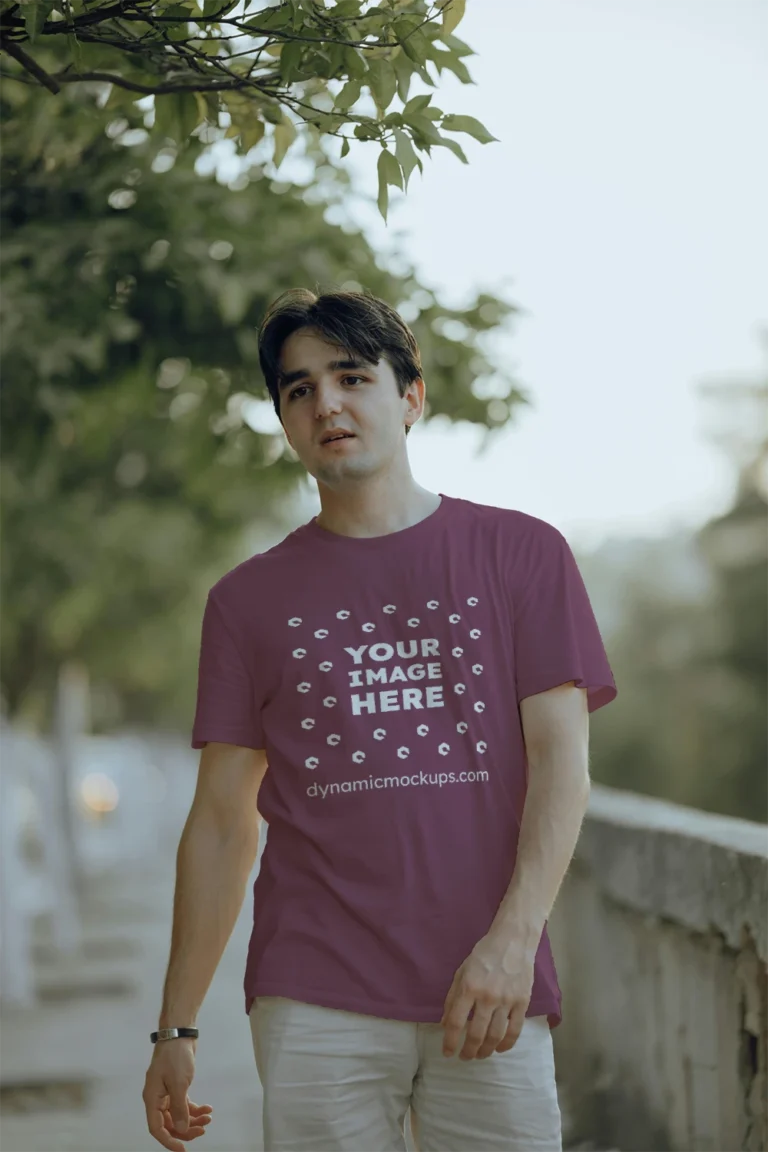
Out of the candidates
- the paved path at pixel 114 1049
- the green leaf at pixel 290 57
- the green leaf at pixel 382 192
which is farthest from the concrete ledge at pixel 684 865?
the green leaf at pixel 290 57

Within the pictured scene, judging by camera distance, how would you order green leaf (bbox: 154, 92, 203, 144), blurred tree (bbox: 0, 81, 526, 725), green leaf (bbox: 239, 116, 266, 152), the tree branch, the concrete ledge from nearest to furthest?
the tree branch → green leaf (bbox: 154, 92, 203, 144) → green leaf (bbox: 239, 116, 266, 152) → the concrete ledge → blurred tree (bbox: 0, 81, 526, 725)

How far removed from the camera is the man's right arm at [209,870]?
302 cm

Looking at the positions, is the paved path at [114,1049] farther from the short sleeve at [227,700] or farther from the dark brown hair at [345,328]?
the dark brown hair at [345,328]

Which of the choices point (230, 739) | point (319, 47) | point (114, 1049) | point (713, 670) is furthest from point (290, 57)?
point (713, 670)

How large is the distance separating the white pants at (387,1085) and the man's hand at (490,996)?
14 cm

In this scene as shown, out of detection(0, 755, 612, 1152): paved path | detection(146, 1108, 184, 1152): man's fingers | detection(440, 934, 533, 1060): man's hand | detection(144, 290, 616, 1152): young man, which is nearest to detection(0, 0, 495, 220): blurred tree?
detection(144, 290, 616, 1152): young man

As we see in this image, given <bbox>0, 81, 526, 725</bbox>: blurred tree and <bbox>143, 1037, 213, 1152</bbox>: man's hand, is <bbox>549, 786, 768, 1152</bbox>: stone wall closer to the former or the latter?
<bbox>143, 1037, 213, 1152</bbox>: man's hand

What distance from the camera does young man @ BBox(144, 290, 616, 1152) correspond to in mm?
2742

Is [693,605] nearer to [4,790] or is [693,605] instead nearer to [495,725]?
[4,790]

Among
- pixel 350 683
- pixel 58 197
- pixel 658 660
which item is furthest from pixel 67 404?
pixel 658 660

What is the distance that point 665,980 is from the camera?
16.4 ft

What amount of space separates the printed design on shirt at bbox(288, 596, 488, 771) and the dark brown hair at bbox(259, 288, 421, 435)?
1.48ft

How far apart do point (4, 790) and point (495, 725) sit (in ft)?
27.4

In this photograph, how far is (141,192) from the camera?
215 inches
